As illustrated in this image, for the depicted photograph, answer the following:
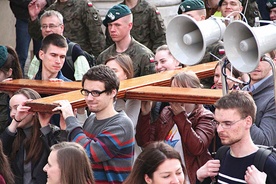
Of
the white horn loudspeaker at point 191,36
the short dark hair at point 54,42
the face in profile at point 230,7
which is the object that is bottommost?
the face in profile at point 230,7

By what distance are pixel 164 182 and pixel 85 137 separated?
1.22 meters

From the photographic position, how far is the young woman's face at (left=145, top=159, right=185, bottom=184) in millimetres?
6594

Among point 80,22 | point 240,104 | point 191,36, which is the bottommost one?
point 80,22

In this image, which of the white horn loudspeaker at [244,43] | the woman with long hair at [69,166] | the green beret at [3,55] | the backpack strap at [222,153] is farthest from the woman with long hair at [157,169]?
the green beret at [3,55]

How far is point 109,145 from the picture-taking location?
756 centimetres

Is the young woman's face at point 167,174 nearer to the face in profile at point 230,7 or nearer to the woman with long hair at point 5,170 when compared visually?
the woman with long hair at point 5,170

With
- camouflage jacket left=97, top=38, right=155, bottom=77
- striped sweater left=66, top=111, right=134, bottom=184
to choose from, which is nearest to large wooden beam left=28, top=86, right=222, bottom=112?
striped sweater left=66, top=111, right=134, bottom=184

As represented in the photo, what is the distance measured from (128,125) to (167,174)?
42.6 inches

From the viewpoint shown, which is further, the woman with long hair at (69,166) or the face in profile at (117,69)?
the face in profile at (117,69)

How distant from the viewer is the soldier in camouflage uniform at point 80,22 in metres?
12.0

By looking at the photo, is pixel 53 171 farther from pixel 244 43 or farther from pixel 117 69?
pixel 117 69

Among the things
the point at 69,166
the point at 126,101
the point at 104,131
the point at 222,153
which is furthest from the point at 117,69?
the point at 69,166

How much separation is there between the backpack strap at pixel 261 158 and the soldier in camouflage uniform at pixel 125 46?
3.36m

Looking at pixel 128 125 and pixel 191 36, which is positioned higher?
pixel 191 36
